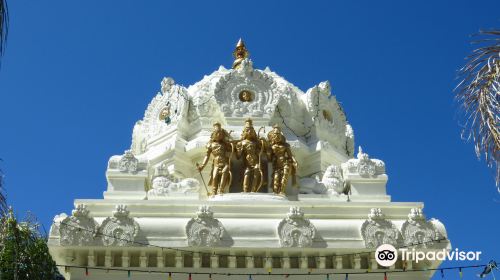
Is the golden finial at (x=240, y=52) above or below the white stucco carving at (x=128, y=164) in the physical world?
above

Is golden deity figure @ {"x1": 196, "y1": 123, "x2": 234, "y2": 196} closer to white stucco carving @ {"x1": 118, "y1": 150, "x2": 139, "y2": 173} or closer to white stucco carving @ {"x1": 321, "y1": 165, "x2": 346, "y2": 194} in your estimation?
white stucco carving @ {"x1": 118, "y1": 150, "x2": 139, "y2": 173}

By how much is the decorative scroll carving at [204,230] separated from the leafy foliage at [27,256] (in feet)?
32.5

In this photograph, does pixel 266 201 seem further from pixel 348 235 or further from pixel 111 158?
pixel 111 158

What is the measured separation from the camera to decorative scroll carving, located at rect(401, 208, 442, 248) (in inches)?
728

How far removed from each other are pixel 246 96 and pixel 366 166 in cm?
612

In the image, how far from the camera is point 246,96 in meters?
26.3

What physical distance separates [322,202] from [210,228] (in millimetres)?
3697

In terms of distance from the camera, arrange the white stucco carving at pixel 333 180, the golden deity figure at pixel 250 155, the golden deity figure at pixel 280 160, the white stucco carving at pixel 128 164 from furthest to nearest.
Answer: the white stucco carving at pixel 333 180
the golden deity figure at pixel 280 160
the white stucco carving at pixel 128 164
the golden deity figure at pixel 250 155

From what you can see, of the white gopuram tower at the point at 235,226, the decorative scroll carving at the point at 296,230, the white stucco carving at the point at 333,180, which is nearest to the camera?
the white gopuram tower at the point at 235,226

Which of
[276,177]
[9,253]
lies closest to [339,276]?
[276,177]

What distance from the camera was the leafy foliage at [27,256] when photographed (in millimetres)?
26589

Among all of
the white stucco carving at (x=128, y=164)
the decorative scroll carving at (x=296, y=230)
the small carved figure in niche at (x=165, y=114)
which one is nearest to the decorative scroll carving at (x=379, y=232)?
the decorative scroll carving at (x=296, y=230)

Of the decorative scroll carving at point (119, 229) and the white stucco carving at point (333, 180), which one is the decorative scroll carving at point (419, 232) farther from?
the decorative scroll carving at point (119, 229)

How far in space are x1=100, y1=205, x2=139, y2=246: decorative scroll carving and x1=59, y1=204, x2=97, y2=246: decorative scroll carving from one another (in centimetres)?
32
